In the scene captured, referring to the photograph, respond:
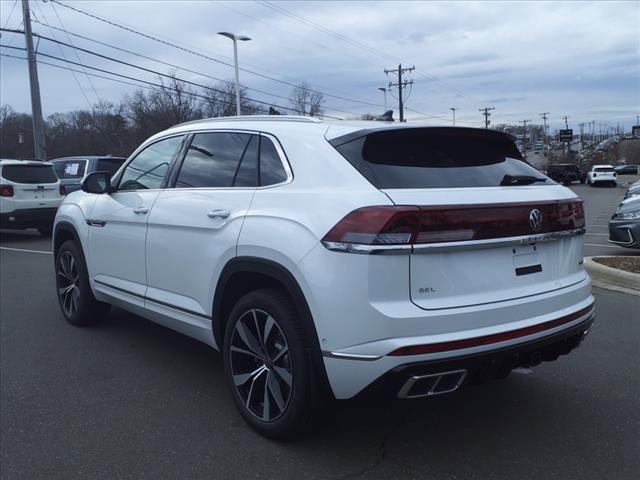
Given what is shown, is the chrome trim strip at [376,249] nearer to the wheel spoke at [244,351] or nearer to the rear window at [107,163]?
the wheel spoke at [244,351]

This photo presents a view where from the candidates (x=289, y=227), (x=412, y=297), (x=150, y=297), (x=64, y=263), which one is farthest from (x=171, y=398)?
(x=64, y=263)

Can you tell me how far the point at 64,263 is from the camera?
5867 mm

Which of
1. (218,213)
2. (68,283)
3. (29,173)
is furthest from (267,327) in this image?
(29,173)

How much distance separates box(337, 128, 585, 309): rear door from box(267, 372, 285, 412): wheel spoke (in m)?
1.02

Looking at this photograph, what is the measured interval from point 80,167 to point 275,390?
14492 millimetres

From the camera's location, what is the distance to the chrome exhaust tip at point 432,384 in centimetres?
274

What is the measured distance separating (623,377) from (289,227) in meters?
2.91

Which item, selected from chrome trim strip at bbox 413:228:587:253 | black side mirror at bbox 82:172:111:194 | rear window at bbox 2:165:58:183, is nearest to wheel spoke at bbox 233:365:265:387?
chrome trim strip at bbox 413:228:587:253

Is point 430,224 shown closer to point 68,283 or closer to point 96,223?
point 96,223

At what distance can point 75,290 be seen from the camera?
5.75 metres

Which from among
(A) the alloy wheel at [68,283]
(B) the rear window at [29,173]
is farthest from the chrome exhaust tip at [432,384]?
(B) the rear window at [29,173]

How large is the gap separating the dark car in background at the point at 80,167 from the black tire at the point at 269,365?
12740 mm

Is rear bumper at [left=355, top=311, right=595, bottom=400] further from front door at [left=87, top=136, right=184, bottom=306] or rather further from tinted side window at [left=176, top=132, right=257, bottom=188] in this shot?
front door at [left=87, top=136, right=184, bottom=306]

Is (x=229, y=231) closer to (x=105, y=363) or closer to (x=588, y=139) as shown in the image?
(x=105, y=363)
